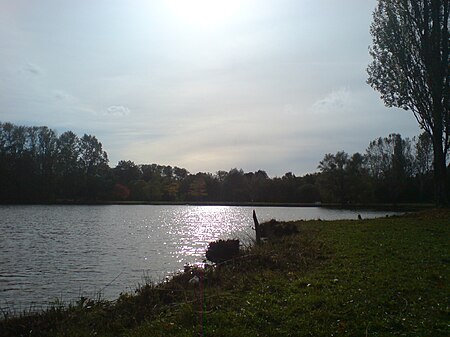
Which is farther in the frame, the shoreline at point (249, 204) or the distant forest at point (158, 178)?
the distant forest at point (158, 178)

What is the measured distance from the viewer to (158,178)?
12975cm

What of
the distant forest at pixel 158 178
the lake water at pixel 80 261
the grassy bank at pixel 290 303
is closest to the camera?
the grassy bank at pixel 290 303

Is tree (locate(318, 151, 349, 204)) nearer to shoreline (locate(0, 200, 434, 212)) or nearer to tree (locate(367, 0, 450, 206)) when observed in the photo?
shoreline (locate(0, 200, 434, 212))

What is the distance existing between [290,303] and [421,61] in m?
28.3

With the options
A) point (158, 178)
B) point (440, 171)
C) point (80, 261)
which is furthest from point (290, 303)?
point (158, 178)

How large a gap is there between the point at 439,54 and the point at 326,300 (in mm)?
27953

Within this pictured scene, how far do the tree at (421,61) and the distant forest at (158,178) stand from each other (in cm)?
5826

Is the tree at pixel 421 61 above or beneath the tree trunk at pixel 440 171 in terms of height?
above

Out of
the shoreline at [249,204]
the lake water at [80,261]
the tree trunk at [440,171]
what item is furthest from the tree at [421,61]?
the shoreline at [249,204]

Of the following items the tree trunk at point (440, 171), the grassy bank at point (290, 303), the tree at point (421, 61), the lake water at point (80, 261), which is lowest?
the lake water at point (80, 261)

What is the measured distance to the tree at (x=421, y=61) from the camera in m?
30.2

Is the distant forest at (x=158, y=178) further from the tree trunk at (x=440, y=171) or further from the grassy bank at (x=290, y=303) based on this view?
the grassy bank at (x=290, y=303)

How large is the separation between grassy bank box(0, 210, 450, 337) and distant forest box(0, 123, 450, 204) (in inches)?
3128

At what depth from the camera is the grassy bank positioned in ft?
25.1
